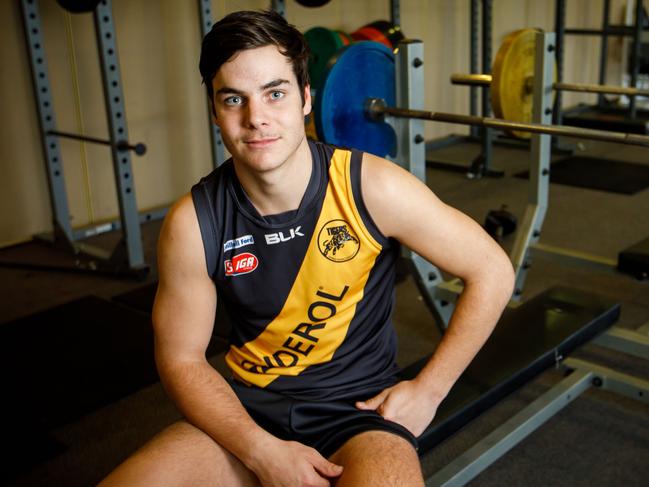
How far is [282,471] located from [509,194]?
3.22 metres

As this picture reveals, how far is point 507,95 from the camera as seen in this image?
2402mm

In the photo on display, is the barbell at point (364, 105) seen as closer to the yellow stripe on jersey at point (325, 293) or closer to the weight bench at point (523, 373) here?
the weight bench at point (523, 373)

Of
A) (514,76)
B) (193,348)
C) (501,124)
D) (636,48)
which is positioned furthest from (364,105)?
(636,48)

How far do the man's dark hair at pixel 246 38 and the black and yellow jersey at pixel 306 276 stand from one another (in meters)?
0.17

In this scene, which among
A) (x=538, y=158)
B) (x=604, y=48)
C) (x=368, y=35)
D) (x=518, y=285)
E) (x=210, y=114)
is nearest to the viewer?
(x=538, y=158)

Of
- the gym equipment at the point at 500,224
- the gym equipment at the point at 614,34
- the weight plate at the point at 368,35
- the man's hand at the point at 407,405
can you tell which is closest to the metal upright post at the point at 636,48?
the gym equipment at the point at 614,34

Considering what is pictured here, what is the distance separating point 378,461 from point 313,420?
188mm

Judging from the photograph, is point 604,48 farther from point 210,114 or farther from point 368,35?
→ point 210,114

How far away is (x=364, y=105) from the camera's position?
7.45 feet

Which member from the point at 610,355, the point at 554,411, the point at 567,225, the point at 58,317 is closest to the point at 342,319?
the point at 554,411

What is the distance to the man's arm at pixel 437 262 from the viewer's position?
118 cm

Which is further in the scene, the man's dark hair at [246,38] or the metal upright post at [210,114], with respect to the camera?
the metal upright post at [210,114]

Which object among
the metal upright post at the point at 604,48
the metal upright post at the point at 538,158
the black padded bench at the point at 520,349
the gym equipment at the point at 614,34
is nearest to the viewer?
the black padded bench at the point at 520,349

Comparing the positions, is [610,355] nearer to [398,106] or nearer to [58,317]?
[398,106]
